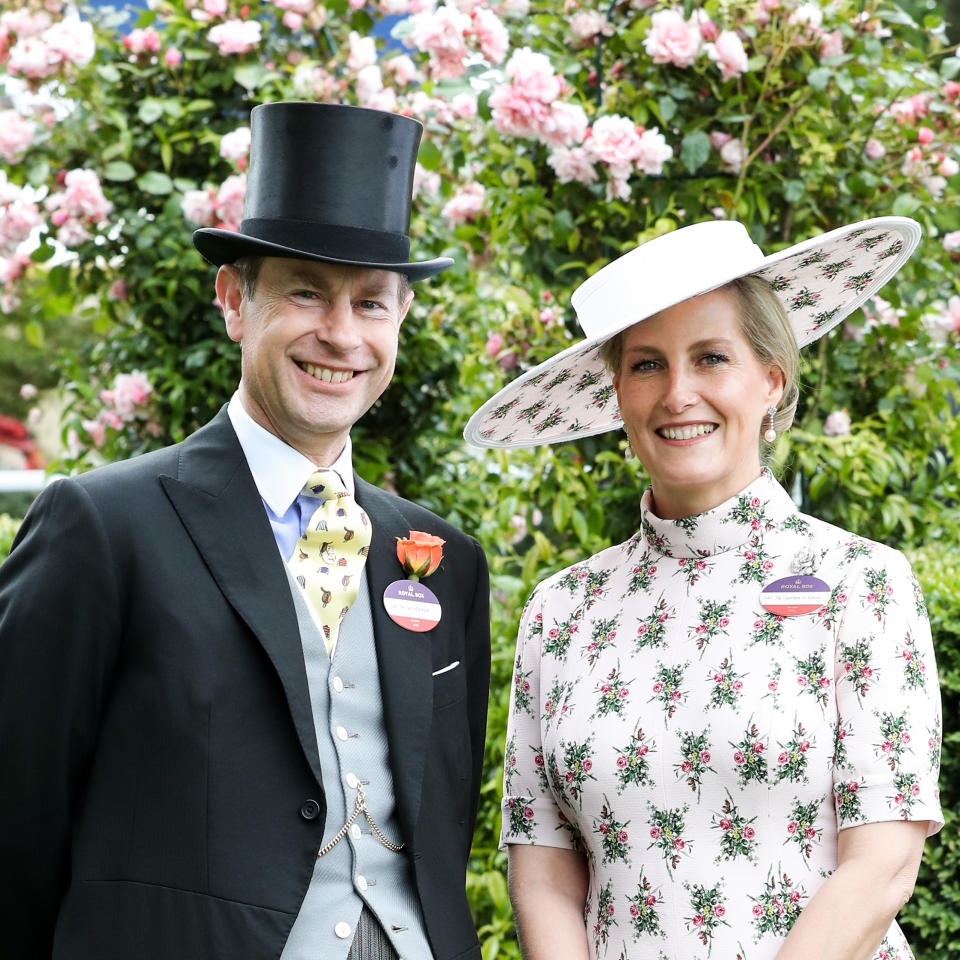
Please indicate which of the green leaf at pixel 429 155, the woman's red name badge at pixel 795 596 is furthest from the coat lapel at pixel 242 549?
the green leaf at pixel 429 155

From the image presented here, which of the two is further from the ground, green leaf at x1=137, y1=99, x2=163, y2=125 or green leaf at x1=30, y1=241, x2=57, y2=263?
green leaf at x1=137, y1=99, x2=163, y2=125

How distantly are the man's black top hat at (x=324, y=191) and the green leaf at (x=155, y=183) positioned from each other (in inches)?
68.0

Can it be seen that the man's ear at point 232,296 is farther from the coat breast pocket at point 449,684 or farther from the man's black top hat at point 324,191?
the coat breast pocket at point 449,684

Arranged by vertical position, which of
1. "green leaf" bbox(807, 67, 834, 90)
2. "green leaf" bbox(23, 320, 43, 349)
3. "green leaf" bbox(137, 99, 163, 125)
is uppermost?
"green leaf" bbox(137, 99, 163, 125)

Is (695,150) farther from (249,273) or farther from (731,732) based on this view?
(731,732)

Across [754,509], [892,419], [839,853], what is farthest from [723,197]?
[839,853]

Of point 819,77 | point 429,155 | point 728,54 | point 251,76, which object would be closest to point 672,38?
point 728,54

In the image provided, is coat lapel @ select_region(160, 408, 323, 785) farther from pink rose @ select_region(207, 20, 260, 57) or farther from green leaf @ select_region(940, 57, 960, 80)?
green leaf @ select_region(940, 57, 960, 80)

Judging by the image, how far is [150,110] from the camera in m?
3.85

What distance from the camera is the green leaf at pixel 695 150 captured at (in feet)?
11.0

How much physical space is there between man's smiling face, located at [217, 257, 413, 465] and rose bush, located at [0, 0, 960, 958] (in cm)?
123

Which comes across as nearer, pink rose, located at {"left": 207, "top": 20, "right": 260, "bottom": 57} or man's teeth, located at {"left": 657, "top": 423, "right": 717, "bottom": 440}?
man's teeth, located at {"left": 657, "top": 423, "right": 717, "bottom": 440}

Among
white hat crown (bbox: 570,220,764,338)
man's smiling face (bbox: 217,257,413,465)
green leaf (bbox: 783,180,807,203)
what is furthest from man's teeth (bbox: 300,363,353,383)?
green leaf (bbox: 783,180,807,203)

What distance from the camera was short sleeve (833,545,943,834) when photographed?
1.87 meters
